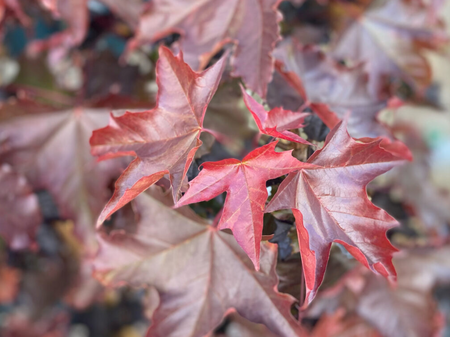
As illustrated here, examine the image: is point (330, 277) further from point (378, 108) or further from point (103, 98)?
point (103, 98)

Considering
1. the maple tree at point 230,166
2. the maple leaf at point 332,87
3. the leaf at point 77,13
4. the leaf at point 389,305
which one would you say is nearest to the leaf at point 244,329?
the maple tree at point 230,166

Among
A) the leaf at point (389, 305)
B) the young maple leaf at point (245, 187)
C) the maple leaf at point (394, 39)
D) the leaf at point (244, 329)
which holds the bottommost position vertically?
the leaf at point (244, 329)

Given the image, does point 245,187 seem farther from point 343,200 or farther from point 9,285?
point 9,285

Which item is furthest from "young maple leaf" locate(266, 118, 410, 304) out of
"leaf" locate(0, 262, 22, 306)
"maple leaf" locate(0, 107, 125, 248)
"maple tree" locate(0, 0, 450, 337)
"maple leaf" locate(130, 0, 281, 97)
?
"leaf" locate(0, 262, 22, 306)

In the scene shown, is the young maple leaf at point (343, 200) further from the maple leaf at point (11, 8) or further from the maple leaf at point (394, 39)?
the maple leaf at point (11, 8)

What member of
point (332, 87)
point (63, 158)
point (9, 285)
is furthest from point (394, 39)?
point (9, 285)

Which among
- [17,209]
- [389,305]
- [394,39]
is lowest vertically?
[389,305]

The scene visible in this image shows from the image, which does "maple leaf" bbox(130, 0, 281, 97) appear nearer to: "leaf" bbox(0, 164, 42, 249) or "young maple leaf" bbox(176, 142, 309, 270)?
"young maple leaf" bbox(176, 142, 309, 270)

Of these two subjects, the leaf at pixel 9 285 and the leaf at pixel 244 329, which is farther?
the leaf at pixel 9 285
